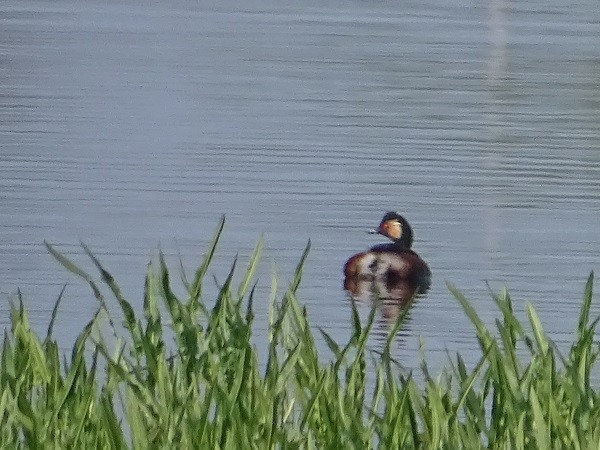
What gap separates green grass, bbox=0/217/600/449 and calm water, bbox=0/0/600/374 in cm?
36

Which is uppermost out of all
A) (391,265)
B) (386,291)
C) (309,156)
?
(309,156)

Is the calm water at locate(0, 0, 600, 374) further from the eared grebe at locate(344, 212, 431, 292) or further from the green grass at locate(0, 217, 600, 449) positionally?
the green grass at locate(0, 217, 600, 449)

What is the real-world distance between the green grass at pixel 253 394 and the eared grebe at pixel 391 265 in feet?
17.6

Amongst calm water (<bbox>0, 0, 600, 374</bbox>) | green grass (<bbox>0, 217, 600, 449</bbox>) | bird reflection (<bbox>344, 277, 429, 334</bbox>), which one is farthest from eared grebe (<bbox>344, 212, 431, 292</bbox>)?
green grass (<bbox>0, 217, 600, 449</bbox>)

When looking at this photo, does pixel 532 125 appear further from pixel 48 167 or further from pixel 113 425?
pixel 113 425

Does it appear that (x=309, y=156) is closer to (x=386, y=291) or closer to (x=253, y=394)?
(x=386, y=291)

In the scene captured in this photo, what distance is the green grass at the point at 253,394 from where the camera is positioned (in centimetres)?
477

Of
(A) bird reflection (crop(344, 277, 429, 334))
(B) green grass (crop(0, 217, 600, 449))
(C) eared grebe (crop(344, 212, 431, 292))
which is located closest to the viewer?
(B) green grass (crop(0, 217, 600, 449))

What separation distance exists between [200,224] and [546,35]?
14346 mm

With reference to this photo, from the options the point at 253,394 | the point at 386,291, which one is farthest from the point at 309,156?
the point at 253,394

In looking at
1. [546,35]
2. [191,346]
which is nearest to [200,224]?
[191,346]

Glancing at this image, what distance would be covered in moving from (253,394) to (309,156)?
987 centimetres

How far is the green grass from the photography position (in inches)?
188

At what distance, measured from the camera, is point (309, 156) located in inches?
584
